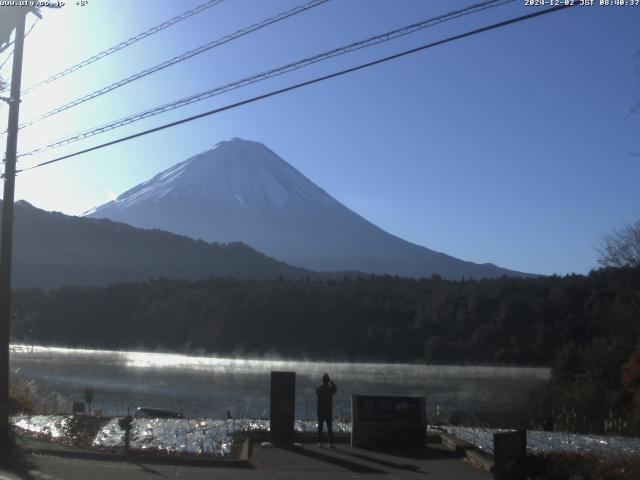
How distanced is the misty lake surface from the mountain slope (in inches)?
1548

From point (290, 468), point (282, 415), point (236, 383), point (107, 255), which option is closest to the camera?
point (290, 468)

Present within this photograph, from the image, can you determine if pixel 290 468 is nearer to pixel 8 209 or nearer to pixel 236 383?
pixel 8 209

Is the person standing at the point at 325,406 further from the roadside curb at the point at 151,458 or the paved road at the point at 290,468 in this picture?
the roadside curb at the point at 151,458

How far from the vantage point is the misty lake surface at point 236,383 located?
1240 inches

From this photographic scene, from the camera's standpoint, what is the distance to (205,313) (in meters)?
59.2

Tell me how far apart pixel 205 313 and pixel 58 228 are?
148 ft

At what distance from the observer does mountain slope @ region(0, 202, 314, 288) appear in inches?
3556

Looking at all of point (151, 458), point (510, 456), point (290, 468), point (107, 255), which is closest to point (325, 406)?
point (290, 468)

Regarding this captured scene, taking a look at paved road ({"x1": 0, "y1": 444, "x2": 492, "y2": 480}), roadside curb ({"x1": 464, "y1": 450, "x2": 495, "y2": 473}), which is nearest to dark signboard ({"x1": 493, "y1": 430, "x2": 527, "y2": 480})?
paved road ({"x1": 0, "y1": 444, "x2": 492, "y2": 480})

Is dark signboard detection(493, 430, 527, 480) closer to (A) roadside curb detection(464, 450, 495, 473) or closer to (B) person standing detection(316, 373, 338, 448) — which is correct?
(A) roadside curb detection(464, 450, 495, 473)

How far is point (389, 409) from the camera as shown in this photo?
16125 millimetres

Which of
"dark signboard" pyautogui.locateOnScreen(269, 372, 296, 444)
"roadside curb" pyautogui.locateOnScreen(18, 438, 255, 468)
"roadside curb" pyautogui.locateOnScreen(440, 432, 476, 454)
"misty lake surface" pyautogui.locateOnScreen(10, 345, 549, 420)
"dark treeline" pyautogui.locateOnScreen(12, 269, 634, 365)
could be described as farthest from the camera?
"dark treeline" pyautogui.locateOnScreen(12, 269, 634, 365)

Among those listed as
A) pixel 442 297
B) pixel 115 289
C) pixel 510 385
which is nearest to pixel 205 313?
pixel 115 289

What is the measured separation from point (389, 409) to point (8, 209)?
327 inches
